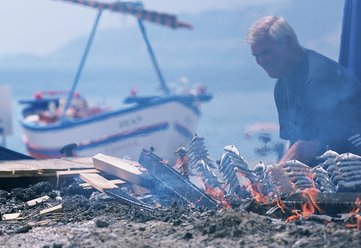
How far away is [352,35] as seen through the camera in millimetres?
6992

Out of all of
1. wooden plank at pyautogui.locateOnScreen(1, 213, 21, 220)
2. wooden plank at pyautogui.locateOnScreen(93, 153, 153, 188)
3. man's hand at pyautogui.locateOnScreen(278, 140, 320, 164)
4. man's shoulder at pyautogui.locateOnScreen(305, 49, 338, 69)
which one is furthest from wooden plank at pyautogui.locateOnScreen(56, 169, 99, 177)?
man's shoulder at pyautogui.locateOnScreen(305, 49, 338, 69)

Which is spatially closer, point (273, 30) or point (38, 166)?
point (273, 30)

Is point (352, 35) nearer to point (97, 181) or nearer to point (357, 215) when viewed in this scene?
point (357, 215)

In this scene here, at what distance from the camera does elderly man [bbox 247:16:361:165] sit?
6414mm

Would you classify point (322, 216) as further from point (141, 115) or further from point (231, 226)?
point (141, 115)

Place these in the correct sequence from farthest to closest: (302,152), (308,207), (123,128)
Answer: (123,128), (302,152), (308,207)

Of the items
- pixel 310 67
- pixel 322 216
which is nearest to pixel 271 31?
pixel 310 67

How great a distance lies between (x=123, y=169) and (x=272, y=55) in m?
1.83

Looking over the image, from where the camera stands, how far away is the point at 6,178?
726cm

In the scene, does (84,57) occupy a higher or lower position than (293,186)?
higher

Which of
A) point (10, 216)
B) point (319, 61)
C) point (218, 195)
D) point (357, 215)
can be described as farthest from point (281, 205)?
point (10, 216)

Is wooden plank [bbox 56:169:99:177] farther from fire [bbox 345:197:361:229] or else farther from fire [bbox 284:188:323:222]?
fire [bbox 345:197:361:229]

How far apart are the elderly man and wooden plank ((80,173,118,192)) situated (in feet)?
5.36

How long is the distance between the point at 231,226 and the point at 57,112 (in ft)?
55.3
